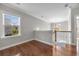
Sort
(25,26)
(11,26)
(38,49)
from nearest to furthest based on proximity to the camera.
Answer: (11,26) < (25,26) < (38,49)

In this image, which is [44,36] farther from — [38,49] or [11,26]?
[11,26]

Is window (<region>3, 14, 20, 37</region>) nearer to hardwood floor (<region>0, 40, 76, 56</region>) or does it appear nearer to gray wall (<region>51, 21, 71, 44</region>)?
hardwood floor (<region>0, 40, 76, 56</region>)

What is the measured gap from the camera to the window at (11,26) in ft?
8.77

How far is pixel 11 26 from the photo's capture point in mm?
2662

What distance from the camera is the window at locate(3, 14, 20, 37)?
2.67 metres

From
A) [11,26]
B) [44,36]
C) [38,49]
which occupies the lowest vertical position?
[38,49]

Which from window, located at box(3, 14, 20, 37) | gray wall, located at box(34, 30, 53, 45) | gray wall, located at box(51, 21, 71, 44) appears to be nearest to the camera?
window, located at box(3, 14, 20, 37)

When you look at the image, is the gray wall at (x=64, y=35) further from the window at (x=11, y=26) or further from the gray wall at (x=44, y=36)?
the window at (x=11, y=26)

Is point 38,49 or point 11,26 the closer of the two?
point 11,26

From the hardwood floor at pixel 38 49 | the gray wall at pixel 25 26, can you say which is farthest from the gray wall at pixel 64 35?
the gray wall at pixel 25 26

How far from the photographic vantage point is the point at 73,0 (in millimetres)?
1217

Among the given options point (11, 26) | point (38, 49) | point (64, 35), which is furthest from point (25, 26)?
point (64, 35)

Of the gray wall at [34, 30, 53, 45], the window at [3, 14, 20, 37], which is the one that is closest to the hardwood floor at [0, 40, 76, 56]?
the gray wall at [34, 30, 53, 45]

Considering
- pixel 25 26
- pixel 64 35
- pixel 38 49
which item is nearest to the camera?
pixel 25 26
